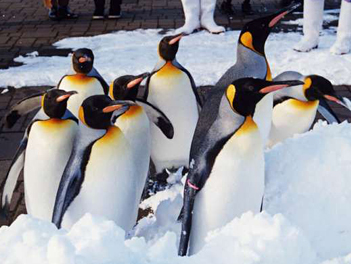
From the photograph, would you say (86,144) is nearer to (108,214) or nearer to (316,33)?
(108,214)

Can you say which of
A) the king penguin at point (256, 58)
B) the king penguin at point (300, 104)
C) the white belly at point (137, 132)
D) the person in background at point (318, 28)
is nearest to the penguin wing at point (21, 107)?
the white belly at point (137, 132)

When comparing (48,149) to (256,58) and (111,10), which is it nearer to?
(256,58)

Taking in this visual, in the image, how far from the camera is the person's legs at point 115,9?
24.5 ft

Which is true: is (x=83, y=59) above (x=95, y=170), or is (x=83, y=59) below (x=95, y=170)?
above

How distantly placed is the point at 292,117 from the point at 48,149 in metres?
1.44

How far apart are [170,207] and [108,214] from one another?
0.33 metres

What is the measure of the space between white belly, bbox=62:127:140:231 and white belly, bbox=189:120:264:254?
13.5 inches

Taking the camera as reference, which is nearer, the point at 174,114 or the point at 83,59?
the point at 83,59

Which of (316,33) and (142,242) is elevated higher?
(142,242)

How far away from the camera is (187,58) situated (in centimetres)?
560

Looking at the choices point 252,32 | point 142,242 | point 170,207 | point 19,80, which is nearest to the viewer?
point 142,242

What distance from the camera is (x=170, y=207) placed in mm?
2381

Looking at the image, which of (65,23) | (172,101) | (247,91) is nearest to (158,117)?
(172,101)

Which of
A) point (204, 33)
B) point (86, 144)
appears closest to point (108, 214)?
point (86, 144)
